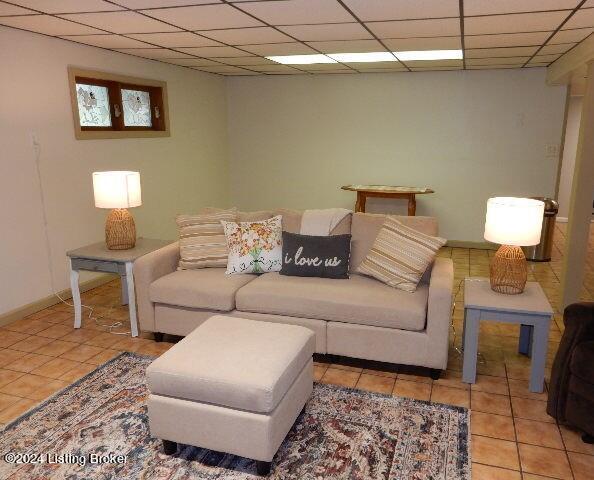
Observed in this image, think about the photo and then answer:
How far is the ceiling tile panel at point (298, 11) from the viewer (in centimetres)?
266

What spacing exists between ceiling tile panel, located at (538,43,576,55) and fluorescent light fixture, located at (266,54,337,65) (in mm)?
1936

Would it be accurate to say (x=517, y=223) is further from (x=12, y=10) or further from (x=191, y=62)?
(x=191, y=62)

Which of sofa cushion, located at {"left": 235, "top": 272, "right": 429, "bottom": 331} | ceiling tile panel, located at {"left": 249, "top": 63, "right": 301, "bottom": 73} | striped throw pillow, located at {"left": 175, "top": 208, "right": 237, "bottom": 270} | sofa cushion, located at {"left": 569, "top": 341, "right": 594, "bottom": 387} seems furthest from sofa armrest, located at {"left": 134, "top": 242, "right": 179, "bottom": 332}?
ceiling tile panel, located at {"left": 249, "top": 63, "right": 301, "bottom": 73}

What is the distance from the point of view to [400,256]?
10.1ft

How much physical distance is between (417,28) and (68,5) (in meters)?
2.21

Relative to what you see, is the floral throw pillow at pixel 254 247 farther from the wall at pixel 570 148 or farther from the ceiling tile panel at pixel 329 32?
the wall at pixel 570 148

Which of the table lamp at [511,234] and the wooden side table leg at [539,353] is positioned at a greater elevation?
the table lamp at [511,234]

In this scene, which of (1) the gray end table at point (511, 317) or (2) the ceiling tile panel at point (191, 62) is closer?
(1) the gray end table at point (511, 317)

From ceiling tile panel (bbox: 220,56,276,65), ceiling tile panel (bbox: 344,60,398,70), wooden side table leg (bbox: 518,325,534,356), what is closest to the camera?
wooden side table leg (bbox: 518,325,534,356)

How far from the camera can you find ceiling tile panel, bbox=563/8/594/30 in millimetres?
2768

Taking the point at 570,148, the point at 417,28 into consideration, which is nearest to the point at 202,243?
the point at 417,28

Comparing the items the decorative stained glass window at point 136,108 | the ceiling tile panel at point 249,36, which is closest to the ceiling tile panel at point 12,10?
the ceiling tile panel at point 249,36

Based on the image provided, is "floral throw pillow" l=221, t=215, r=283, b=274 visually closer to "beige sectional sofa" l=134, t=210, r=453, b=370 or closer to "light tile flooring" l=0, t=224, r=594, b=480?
"beige sectional sofa" l=134, t=210, r=453, b=370

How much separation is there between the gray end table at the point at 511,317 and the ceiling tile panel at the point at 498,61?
2.85 metres
